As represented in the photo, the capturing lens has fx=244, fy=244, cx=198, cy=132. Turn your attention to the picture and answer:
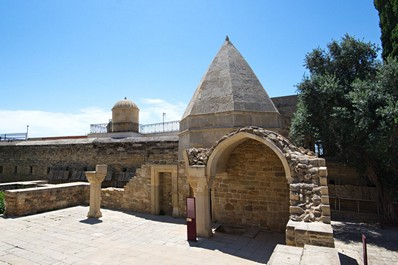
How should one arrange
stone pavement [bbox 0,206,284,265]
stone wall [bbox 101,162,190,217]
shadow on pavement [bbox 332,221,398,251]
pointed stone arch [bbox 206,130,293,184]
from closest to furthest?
1. stone pavement [bbox 0,206,284,265]
2. pointed stone arch [bbox 206,130,293,184]
3. shadow on pavement [bbox 332,221,398,251]
4. stone wall [bbox 101,162,190,217]

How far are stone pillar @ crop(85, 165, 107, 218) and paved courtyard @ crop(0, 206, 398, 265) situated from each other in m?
0.39

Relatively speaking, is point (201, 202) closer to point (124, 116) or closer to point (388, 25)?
point (388, 25)

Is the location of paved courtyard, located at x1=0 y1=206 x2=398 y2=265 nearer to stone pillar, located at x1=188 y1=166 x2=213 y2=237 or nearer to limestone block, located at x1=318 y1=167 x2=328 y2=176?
stone pillar, located at x1=188 y1=166 x2=213 y2=237

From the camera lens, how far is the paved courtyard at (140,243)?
5699mm

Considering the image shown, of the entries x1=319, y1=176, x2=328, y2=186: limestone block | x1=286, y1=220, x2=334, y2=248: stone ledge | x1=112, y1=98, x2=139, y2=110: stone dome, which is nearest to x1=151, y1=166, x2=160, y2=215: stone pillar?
x1=286, y1=220, x2=334, y2=248: stone ledge

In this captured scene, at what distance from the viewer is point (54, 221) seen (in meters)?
8.89

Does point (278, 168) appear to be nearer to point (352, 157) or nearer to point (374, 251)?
point (352, 157)

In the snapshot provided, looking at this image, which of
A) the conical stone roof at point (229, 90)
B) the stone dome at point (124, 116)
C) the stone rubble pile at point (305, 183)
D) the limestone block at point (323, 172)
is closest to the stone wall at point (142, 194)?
the conical stone roof at point (229, 90)

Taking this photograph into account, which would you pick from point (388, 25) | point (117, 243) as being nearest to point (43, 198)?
point (117, 243)

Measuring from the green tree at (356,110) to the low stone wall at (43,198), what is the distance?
10265 millimetres

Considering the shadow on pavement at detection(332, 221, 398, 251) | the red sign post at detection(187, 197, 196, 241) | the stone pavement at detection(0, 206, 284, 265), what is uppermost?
the red sign post at detection(187, 197, 196, 241)

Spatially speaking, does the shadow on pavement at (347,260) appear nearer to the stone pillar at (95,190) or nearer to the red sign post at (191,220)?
the red sign post at (191,220)

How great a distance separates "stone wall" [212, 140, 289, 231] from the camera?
830 centimetres

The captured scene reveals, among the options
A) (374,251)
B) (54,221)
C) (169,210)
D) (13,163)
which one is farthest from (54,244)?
(13,163)
